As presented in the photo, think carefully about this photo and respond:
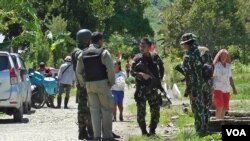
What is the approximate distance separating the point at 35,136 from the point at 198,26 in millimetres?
46235

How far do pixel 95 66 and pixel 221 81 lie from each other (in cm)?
398

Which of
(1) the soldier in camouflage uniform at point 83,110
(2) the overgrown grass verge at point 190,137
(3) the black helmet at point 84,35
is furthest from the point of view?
(1) the soldier in camouflage uniform at point 83,110

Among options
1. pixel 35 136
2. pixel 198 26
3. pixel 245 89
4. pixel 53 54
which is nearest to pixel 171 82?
pixel 245 89

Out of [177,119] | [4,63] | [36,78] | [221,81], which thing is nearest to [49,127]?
[4,63]

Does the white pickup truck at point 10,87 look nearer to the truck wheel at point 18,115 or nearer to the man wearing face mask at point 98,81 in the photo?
the truck wheel at point 18,115

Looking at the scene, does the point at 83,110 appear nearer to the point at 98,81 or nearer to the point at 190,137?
the point at 98,81

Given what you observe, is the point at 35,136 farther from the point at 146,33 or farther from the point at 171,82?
the point at 146,33

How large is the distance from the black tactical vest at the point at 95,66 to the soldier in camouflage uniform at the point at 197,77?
4.80 feet

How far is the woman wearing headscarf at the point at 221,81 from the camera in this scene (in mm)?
14695

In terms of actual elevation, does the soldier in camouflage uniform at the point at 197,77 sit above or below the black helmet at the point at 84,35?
below

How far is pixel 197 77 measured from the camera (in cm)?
1205

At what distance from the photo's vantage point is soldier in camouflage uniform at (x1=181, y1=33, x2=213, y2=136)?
1198 cm

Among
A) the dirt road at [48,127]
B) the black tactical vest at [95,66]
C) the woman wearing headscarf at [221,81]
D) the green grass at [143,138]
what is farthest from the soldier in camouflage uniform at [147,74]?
the woman wearing headscarf at [221,81]

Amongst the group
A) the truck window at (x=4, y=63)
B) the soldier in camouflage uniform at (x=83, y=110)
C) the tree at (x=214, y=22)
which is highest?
the tree at (x=214, y=22)
